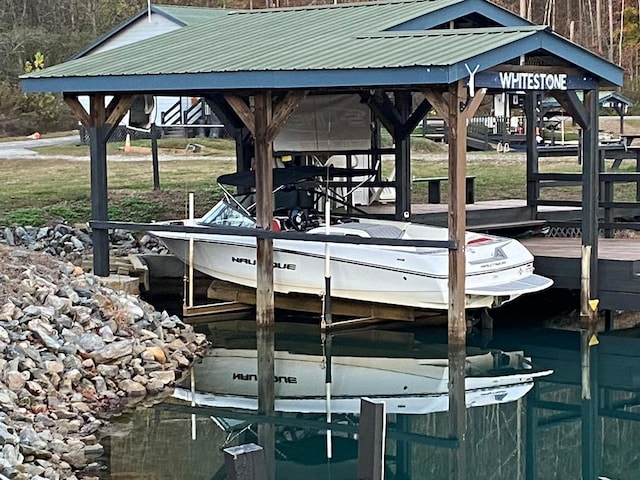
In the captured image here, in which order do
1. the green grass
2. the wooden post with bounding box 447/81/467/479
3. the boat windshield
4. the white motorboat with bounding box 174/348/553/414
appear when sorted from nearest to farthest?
1. the white motorboat with bounding box 174/348/553/414
2. the wooden post with bounding box 447/81/467/479
3. the boat windshield
4. the green grass

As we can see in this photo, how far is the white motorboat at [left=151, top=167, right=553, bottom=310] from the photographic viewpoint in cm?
1490

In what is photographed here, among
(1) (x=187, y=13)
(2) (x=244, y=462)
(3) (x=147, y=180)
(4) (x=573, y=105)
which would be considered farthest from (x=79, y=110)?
(1) (x=187, y=13)

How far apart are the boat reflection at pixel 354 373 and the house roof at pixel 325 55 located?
127 inches

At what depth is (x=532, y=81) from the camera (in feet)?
48.0

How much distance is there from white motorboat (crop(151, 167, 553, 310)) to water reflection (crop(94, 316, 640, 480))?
2.33 ft

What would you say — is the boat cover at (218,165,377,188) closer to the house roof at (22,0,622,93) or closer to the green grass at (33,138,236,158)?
the house roof at (22,0,622,93)

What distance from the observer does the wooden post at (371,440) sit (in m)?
6.73

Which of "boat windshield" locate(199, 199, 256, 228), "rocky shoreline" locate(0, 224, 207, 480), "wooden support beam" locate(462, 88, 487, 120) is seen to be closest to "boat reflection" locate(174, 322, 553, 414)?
"rocky shoreline" locate(0, 224, 207, 480)

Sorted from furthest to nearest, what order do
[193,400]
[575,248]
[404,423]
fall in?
[575,248] → [193,400] → [404,423]

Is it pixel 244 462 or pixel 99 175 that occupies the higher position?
pixel 99 175

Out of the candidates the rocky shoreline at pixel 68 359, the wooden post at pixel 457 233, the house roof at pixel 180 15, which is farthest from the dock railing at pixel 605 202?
the house roof at pixel 180 15

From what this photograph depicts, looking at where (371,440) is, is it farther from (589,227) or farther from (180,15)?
(180,15)

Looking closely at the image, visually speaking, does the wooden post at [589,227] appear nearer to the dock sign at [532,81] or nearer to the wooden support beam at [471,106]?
the dock sign at [532,81]

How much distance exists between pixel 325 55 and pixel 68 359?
469 centimetres
